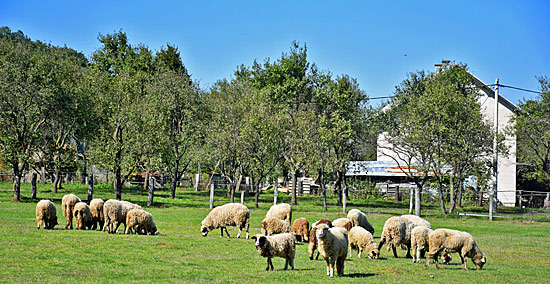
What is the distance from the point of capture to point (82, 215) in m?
21.3

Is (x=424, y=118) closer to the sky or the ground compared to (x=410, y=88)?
closer to the ground

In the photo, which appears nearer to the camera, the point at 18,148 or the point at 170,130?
the point at 18,148

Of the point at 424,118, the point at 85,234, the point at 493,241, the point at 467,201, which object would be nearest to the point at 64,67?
the point at 85,234

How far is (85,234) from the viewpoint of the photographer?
19.5 meters

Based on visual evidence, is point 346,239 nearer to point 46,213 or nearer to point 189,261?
point 189,261

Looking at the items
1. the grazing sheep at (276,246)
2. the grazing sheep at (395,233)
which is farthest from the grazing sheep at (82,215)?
the grazing sheep at (395,233)

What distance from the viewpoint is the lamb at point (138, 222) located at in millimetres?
20656

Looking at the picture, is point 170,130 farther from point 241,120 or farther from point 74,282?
point 74,282

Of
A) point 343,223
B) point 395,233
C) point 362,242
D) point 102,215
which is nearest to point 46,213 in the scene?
point 102,215

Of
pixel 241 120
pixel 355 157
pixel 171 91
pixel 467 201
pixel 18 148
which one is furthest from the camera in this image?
pixel 355 157

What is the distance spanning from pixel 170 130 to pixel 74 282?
3429 cm

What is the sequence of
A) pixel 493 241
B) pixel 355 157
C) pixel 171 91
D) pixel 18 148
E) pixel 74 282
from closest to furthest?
pixel 74 282, pixel 493 241, pixel 18 148, pixel 171 91, pixel 355 157

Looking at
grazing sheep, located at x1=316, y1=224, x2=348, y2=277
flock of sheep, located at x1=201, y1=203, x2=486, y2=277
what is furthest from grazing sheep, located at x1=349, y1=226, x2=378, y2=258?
grazing sheep, located at x1=316, y1=224, x2=348, y2=277

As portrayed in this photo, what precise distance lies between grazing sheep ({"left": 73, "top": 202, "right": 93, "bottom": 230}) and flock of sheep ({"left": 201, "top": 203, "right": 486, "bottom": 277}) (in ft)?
14.8
